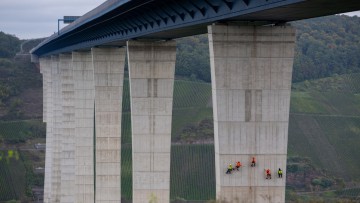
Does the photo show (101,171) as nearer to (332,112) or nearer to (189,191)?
(189,191)

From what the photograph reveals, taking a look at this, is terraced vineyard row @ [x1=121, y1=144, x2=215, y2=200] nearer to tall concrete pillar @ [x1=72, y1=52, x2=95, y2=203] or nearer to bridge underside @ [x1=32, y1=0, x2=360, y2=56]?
tall concrete pillar @ [x1=72, y1=52, x2=95, y2=203]

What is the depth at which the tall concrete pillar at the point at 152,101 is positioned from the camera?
154 ft

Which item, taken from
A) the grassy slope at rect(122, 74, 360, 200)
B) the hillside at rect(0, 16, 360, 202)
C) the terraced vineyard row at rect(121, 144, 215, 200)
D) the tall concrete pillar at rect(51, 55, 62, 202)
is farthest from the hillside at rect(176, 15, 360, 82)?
the tall concrete pillar at rect(51, 55, 62, 202)

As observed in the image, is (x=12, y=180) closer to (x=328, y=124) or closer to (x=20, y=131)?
(x=20, y=131)

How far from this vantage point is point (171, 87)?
1852 inches

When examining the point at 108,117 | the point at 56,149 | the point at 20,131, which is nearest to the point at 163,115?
the point at 108,117

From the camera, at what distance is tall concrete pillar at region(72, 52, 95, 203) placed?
219 ft

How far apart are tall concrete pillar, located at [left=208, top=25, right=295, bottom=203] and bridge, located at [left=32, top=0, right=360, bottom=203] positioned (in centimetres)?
3

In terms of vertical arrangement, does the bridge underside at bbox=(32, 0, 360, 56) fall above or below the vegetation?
above

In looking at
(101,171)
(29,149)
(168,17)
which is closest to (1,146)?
(29,149)

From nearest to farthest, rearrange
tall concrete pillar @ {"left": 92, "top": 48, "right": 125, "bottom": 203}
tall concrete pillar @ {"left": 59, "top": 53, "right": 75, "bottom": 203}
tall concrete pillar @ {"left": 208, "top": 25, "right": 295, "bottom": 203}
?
tall concrete pillar @ {"left": 208, "top": 25, "right": 295, "bottom": 203}
tall concrete pillar @ {"left": 92, "top": 48, "right": 125, "bottom": 203}
tall concrete pillar @ {"left": 59, "top": 53, "right": 75, "bottom": 203}

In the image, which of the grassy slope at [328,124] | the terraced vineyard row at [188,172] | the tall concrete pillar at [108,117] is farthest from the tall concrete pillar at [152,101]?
the grassy slope at [328,124]

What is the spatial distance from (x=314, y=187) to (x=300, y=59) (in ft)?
201

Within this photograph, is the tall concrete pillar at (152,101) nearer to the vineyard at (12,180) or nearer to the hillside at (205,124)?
the hillside at (205,124)
